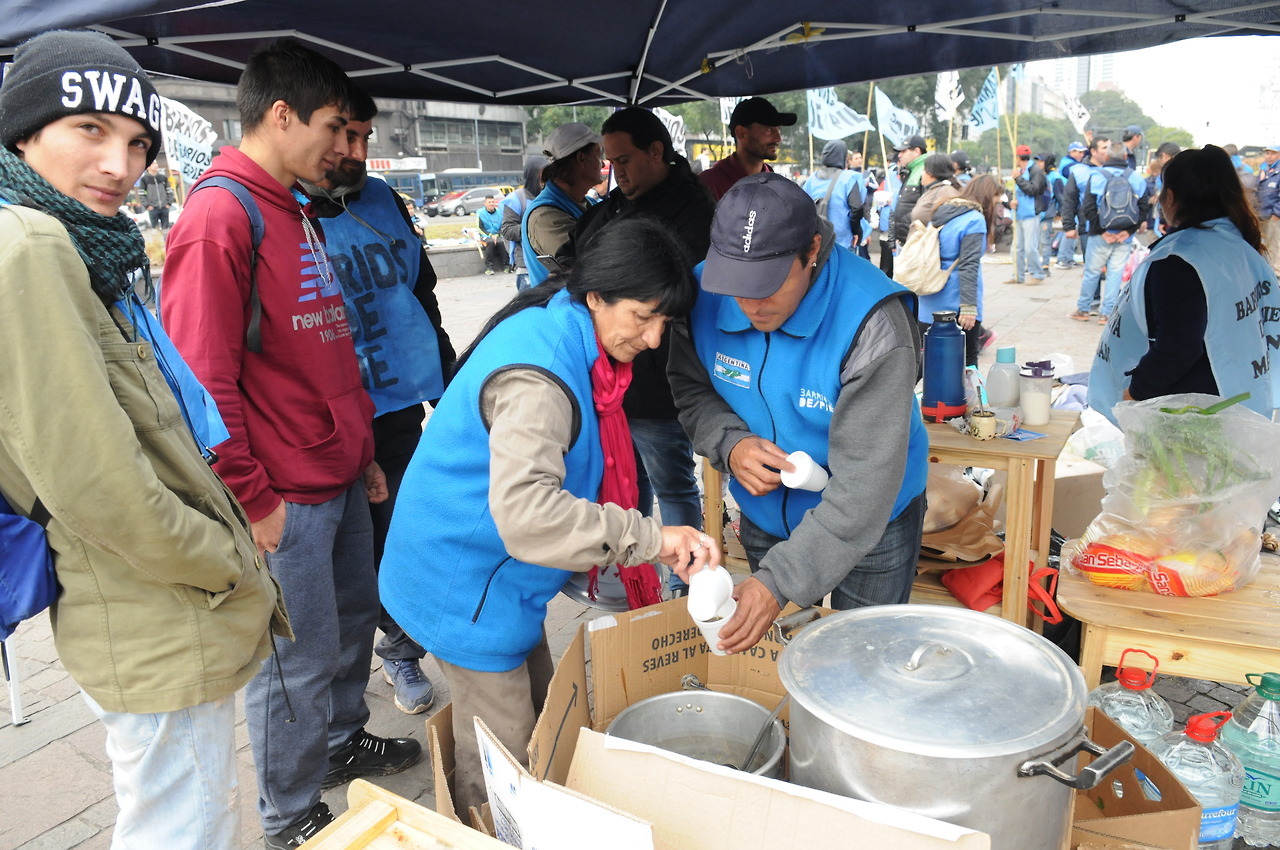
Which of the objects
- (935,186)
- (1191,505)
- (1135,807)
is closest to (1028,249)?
(935,186)

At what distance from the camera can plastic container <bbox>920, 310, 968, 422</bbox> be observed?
2.90m

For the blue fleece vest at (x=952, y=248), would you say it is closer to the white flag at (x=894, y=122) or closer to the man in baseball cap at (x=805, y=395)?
the man in baseball cap at (x=805, y=395)

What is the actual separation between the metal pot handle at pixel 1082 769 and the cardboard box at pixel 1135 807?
390 millimetres

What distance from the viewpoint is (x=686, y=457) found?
128 inches

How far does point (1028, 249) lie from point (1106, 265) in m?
3.34

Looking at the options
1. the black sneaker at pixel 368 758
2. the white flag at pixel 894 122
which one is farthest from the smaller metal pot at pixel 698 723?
the white flag at pixel 894 122

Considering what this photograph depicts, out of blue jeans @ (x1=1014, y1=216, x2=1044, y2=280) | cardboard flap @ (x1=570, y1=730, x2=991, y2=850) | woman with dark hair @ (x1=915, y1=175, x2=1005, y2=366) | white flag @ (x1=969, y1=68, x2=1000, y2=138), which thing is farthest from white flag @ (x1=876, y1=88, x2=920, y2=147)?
cardboard flap @ (x1=570, y1=730, x2=991, y2=850)

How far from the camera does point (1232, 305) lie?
9.24 ft

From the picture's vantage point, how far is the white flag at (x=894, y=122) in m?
10.9

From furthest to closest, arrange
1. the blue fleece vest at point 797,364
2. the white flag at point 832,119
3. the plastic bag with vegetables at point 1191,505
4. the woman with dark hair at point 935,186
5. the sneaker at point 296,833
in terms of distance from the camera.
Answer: the white flag at point 832,119
the woman with dark hair at point 935,186
the sneaker at point 296,833
the plastic bag with vegetables at point 1191,505
the blue fleece vest at point 797,364

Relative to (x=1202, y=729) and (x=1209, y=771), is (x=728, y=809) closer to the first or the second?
(x=1202, y=729)

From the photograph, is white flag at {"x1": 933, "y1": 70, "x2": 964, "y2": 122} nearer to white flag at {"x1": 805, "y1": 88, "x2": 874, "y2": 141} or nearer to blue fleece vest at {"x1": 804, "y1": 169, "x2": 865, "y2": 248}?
white flag at {"x1": 805, "y1": 88, "x2": 874, "y2": 141}

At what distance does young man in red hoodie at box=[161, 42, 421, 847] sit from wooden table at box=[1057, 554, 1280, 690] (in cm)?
183

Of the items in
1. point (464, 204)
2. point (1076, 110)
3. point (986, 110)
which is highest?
point (1076, 110)
